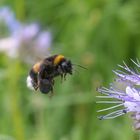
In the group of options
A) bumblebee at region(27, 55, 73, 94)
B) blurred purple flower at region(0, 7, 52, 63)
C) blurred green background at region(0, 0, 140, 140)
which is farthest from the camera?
blurred purple flower at region(0, 7, 52, 63)

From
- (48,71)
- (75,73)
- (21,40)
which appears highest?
(21,40)

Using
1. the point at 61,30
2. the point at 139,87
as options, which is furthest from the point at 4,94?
the point at 139,87

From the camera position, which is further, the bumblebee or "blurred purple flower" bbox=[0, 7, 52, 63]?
"blurred purple flower" bbox=[0, 7, 52, 63]

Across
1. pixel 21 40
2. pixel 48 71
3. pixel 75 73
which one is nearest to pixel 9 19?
pixel 21 40

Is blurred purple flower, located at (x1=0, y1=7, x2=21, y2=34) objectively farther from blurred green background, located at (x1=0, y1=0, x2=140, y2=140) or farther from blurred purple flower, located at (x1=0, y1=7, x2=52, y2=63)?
blurred green background, located at (x1=0, y1=0, x2=140, y2=140)

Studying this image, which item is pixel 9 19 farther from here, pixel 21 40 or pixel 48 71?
pixel 48 71

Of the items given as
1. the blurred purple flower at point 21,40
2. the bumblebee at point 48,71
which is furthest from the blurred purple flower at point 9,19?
the bumblebee at point 48,71

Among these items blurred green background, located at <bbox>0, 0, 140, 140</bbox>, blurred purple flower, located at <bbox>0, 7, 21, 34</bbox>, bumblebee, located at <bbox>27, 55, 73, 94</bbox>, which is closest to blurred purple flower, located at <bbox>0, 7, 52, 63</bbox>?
blurred purple flower, located at <bbox>0, 7, 21, 34</bbox>
